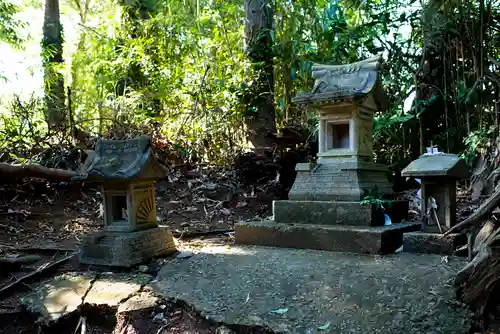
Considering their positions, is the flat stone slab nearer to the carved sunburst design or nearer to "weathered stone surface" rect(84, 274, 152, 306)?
"weathered stone surface" rect(84, 274, 152, 306)

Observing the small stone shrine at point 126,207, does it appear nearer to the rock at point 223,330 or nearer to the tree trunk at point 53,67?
the rock at point 223,330

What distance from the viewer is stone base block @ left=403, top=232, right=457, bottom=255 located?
4766 mm

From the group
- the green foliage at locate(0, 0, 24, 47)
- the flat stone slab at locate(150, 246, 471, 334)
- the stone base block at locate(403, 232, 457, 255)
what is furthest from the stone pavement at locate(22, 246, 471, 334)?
the green foliage at locate(0, 0, 24, 47)

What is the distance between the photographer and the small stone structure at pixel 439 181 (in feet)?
16.0

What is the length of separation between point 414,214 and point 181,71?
613cm

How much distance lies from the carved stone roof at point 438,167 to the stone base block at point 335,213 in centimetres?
79

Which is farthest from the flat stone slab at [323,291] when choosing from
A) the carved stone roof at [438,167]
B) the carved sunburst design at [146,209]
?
the carved stone roof at [438,167]

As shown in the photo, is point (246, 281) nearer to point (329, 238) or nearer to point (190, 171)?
point (329, 238)

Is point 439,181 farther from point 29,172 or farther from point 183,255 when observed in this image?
point 29,172

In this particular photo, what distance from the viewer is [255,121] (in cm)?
974

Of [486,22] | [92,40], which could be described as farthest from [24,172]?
[486,22]

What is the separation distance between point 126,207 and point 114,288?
1422 mm

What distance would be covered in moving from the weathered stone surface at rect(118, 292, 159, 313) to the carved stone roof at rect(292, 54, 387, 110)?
361 centimetres

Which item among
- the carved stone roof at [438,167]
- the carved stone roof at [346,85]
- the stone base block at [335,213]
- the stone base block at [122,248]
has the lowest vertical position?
the stone base block at [122,248]
